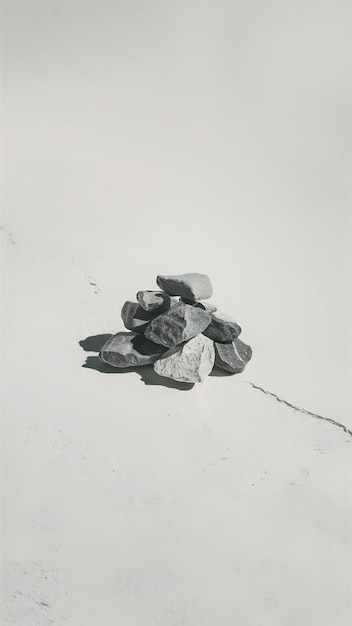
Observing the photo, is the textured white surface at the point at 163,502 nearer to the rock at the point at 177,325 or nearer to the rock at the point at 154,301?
the rock at the point at 177,325

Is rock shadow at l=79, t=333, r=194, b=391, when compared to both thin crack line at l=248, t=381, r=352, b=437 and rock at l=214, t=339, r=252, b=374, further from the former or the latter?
thin crack line at l=248, t=381, r=352, b=437

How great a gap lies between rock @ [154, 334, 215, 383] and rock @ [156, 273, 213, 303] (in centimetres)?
29

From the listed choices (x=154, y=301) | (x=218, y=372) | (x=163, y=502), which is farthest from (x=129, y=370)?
(x=163, y=502)

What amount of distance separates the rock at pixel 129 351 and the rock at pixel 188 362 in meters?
0.12

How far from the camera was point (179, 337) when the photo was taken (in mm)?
3893

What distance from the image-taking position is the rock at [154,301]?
4.12m

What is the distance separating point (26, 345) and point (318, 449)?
1.90 meters

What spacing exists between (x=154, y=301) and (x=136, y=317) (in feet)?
0.52

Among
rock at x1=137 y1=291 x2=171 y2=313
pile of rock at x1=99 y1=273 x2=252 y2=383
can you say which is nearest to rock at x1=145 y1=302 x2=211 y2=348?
pile of rock at x1=99 y1=273 x2=252 y2=383

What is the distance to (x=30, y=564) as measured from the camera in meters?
2.62

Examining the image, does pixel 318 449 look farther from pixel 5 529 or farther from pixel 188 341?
pixel 5 529

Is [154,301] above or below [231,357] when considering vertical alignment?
above

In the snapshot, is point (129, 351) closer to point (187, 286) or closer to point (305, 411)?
point (187, 286)

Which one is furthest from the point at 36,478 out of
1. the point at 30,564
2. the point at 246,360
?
the point at 246,360
